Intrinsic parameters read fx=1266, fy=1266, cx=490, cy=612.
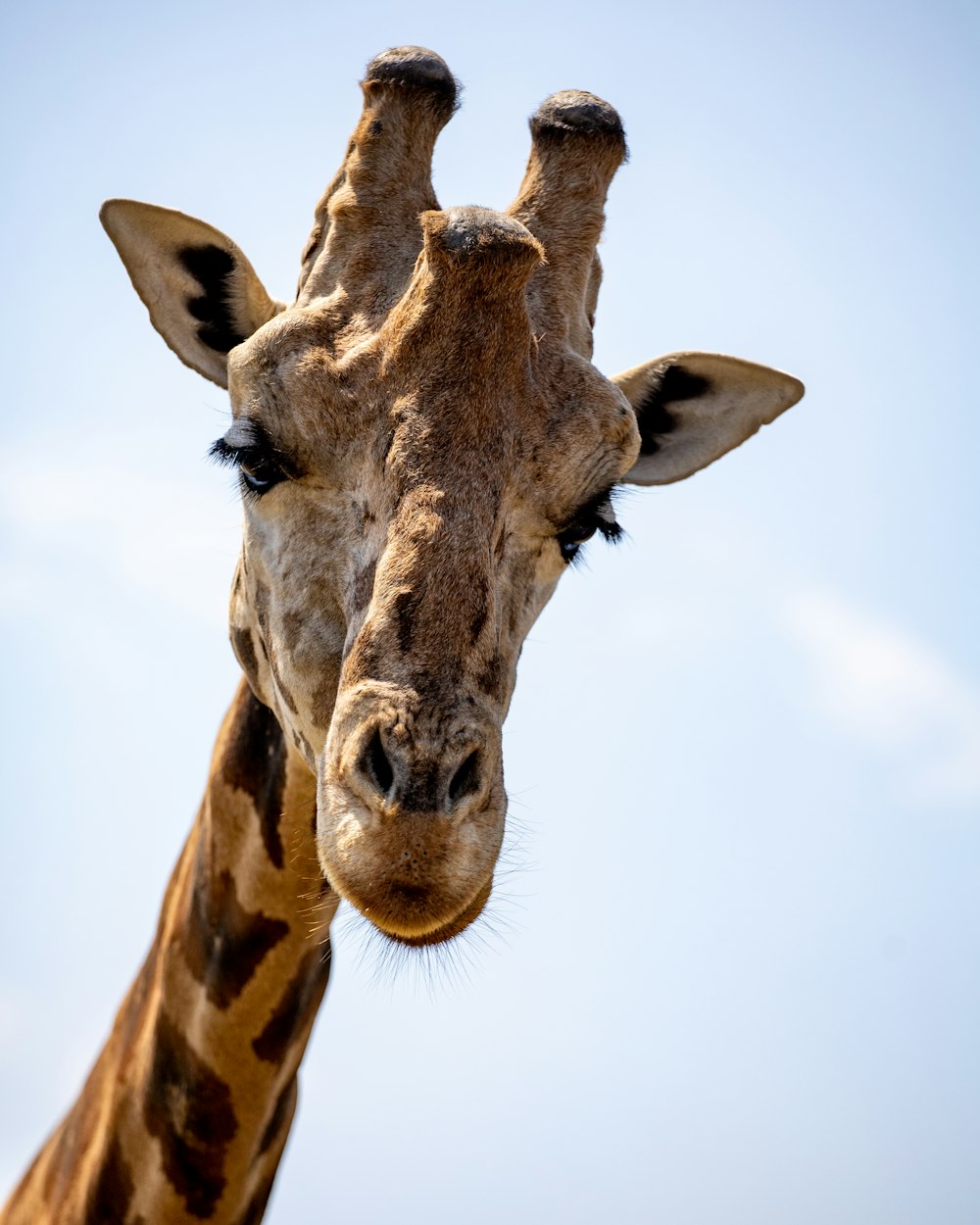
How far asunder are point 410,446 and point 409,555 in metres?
0.45

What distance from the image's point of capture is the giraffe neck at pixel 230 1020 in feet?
18.3

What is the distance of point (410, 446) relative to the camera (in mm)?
4297

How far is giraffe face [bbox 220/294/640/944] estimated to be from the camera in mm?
3625

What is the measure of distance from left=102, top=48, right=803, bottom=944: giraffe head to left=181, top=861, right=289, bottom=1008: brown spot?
40.3 inches

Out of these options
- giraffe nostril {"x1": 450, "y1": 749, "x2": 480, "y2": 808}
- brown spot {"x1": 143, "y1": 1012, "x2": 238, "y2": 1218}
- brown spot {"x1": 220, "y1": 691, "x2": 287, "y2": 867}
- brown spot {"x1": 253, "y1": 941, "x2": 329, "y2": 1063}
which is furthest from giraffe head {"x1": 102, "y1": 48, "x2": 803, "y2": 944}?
brown spot {"x1": 143, "y1": 1012, "x2": 238, "y2": 1218}

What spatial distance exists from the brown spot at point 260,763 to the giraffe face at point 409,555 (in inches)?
12.7

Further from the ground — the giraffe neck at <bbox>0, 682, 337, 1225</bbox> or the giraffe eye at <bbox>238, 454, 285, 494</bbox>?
the giraffe eye at <bbox>238, 454, 285, 494</bbox>

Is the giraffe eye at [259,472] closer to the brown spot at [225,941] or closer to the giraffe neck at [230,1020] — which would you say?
the giraffe neck at [230,1020]

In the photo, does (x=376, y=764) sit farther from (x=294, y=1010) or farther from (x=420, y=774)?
(x=294, y=1010)

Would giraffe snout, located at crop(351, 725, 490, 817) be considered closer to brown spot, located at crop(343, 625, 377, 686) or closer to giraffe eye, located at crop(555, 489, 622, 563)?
brown spot, located at crop(343, 625, 377, 686)

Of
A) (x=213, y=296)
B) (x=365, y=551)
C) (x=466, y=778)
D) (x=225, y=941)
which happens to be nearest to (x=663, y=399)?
(x=213, y=296)

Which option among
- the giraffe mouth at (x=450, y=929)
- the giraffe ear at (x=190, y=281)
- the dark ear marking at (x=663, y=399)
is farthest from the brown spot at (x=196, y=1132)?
the dark ear marking at (x=663, y=399)

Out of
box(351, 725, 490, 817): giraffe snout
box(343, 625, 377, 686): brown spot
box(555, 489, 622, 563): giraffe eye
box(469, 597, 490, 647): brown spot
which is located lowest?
box(351, 725, 490, 817): giraffe snout

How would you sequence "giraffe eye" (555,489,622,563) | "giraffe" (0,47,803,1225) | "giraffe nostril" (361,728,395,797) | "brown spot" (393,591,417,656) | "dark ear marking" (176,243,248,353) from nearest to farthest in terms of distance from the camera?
"giraffe nostril" (361,728,395,797)
"giraffe" (0,47,803,1225)
"brown spot" (393,591,417,656)
"giraffe eye" (555,489,622,563)
"dark ear marking" (176,243,248,353)
